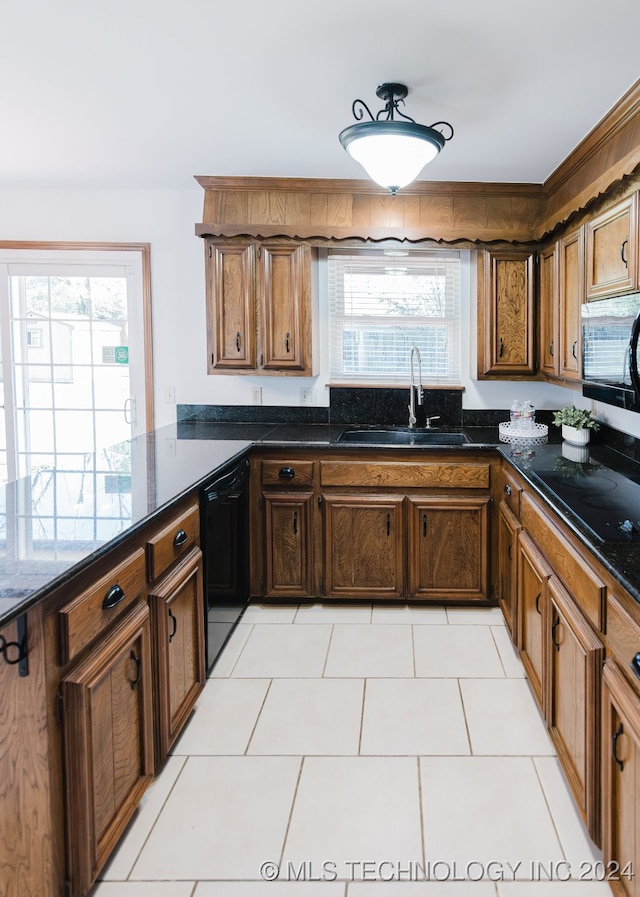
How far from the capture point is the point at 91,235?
13.5 feet

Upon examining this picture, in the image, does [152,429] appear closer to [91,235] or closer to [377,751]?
[91,235]

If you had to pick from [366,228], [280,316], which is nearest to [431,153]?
[366,228]

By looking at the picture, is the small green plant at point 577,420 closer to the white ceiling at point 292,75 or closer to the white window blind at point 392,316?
the white window blind at point 392,316

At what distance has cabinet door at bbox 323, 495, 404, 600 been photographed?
11.5 feet

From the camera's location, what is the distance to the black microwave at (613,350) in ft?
6.86

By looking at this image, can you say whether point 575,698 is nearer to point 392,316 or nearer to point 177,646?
point 177,646

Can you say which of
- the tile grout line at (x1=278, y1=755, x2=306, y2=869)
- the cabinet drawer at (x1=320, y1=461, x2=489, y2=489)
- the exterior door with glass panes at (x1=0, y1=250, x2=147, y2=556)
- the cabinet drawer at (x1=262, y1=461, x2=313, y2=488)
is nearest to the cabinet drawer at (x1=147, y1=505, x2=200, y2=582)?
the tile grout line at (x1=278, y1=755, x2=306, y2=869)

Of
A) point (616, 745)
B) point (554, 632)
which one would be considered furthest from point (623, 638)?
point (554, 632)

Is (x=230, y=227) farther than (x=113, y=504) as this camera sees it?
Yes

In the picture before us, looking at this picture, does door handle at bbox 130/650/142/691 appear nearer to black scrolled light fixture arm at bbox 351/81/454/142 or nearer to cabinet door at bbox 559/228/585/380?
black scrolled light fixture arm at bbox 351/81/454/142

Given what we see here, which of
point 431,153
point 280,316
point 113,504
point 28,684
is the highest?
point 431,153

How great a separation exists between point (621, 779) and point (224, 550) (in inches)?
72.2

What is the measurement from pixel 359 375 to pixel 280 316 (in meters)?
0.68

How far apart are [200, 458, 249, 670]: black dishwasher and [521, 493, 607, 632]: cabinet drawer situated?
49.2 inches
